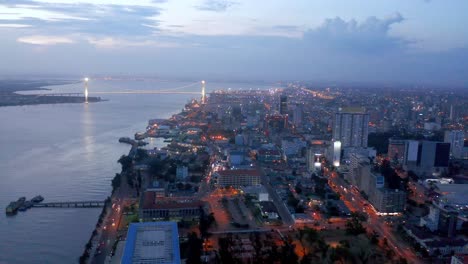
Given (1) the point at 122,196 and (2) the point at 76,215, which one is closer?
(2) the point at 76,215

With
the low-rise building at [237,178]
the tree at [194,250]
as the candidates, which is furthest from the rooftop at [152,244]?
the low-rise building at [237,178]

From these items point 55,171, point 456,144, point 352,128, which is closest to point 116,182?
point 55,171

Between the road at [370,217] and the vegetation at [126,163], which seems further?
the vegetation at [126,163]

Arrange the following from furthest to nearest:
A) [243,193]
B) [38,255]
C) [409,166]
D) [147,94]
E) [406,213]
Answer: [147,94], [409,166], [243,193], [406,213], [38,255]

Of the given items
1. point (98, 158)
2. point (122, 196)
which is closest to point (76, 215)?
point (122, 196)

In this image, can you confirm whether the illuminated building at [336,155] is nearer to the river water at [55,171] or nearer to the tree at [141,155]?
the tree at [141,155]

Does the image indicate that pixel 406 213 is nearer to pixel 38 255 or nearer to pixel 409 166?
pixel 409 166
